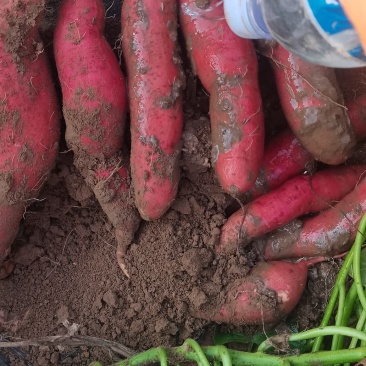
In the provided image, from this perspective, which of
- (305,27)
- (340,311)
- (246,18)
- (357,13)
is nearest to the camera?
(357,13)

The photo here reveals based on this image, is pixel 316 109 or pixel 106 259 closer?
pixel 316 109

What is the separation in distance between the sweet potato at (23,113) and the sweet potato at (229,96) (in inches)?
11.3

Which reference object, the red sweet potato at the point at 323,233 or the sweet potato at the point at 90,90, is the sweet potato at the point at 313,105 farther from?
the sweet potato at the point at 90,90

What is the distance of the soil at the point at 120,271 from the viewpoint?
1.12 metres

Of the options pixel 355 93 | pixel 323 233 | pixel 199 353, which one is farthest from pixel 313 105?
Answer: pixel 199 353

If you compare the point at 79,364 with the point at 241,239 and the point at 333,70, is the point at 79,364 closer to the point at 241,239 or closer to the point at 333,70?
the point at 241,239

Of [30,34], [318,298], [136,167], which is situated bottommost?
[318,298]

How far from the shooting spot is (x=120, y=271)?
3.79ft

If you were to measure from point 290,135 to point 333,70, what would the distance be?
173 millimetres

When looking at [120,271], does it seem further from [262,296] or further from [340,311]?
[340,311]

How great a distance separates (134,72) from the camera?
104 centimetres

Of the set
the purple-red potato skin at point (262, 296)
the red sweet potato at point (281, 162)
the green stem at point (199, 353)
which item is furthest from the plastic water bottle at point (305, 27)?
the green stem at point (199, 353)

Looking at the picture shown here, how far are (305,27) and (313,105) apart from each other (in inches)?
7.5

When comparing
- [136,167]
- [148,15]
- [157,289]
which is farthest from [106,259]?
[148,15]
